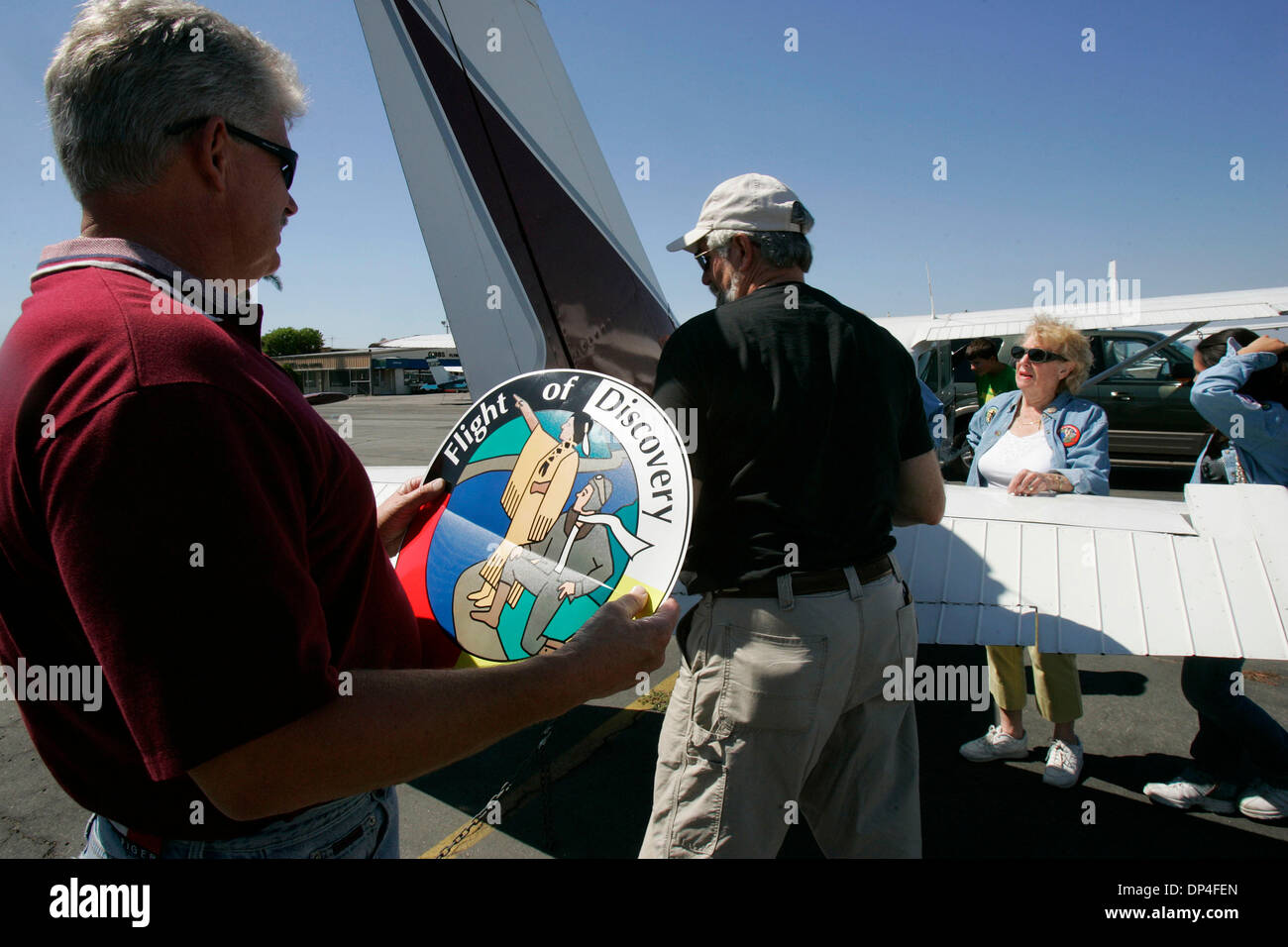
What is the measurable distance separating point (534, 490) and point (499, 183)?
6.27 ft

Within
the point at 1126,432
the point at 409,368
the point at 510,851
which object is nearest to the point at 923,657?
the point at 510,851

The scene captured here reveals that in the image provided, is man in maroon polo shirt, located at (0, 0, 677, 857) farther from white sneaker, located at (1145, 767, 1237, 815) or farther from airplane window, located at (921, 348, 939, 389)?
airplane window, located at (921, 348, 939, 389)

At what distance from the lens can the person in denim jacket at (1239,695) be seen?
2865 millimetres

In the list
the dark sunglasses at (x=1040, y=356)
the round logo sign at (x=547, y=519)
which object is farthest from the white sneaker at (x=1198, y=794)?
the round logo sign at (x=547, y=519)

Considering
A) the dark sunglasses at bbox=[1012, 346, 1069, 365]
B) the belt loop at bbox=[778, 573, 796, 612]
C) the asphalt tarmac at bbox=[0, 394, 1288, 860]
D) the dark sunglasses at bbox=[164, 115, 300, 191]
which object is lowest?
the asphalt tarmac at bbox=[0, 394, 1288, 860]

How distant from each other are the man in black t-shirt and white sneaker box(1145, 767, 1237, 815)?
81.3 inches

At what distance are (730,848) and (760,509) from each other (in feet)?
2.51

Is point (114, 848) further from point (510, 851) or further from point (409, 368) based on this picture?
point (409, 368)

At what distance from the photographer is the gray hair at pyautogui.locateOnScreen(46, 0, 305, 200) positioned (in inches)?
32.4

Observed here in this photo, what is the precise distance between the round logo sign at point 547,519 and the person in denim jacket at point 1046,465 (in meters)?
2.26

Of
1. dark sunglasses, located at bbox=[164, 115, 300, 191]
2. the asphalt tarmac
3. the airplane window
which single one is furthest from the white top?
the airplane window

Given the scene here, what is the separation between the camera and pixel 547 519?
1278 mm

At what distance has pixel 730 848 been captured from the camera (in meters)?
1.60

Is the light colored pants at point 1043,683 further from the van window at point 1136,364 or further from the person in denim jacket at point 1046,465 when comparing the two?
the van window at point 1136,364
